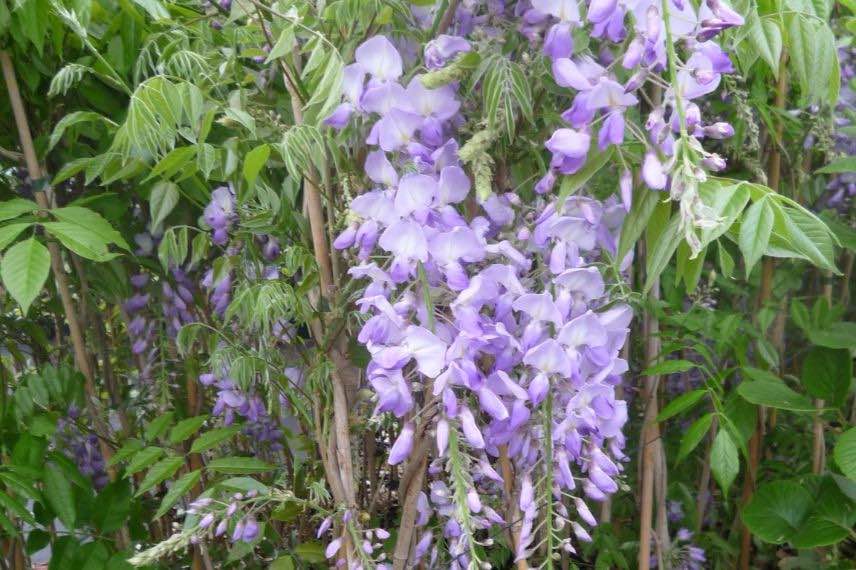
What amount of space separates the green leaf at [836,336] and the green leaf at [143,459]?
113 cm

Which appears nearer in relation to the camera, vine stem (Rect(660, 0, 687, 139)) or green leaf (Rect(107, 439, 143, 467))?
vine stem (Rect(660, 0, 687, 139))

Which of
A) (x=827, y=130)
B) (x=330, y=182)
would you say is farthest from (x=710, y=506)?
(x=330, y=182)

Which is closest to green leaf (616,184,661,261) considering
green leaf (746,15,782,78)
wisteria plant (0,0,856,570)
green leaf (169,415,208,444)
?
wisteria plant (0,0,856,570)

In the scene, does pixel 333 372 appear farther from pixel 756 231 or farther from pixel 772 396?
pixel 772 396

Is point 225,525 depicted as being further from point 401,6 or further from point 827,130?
point 827,130

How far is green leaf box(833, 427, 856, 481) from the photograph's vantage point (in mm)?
1267

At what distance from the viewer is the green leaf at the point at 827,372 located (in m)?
1.54

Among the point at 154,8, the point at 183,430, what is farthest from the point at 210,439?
the point at 154,8

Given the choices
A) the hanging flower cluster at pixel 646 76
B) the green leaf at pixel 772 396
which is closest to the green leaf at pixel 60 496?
the hanging flower cluster at pixel 646 76

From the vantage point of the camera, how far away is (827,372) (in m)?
1.56

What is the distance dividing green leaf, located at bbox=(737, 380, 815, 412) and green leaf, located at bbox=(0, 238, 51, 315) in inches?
43.1

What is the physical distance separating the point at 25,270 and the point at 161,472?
0.35 m

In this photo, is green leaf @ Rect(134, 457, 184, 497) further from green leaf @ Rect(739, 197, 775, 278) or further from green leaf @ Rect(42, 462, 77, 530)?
green leaf @ Rect(739, 197, 775, 278)

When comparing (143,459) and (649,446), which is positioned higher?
(143,459)
